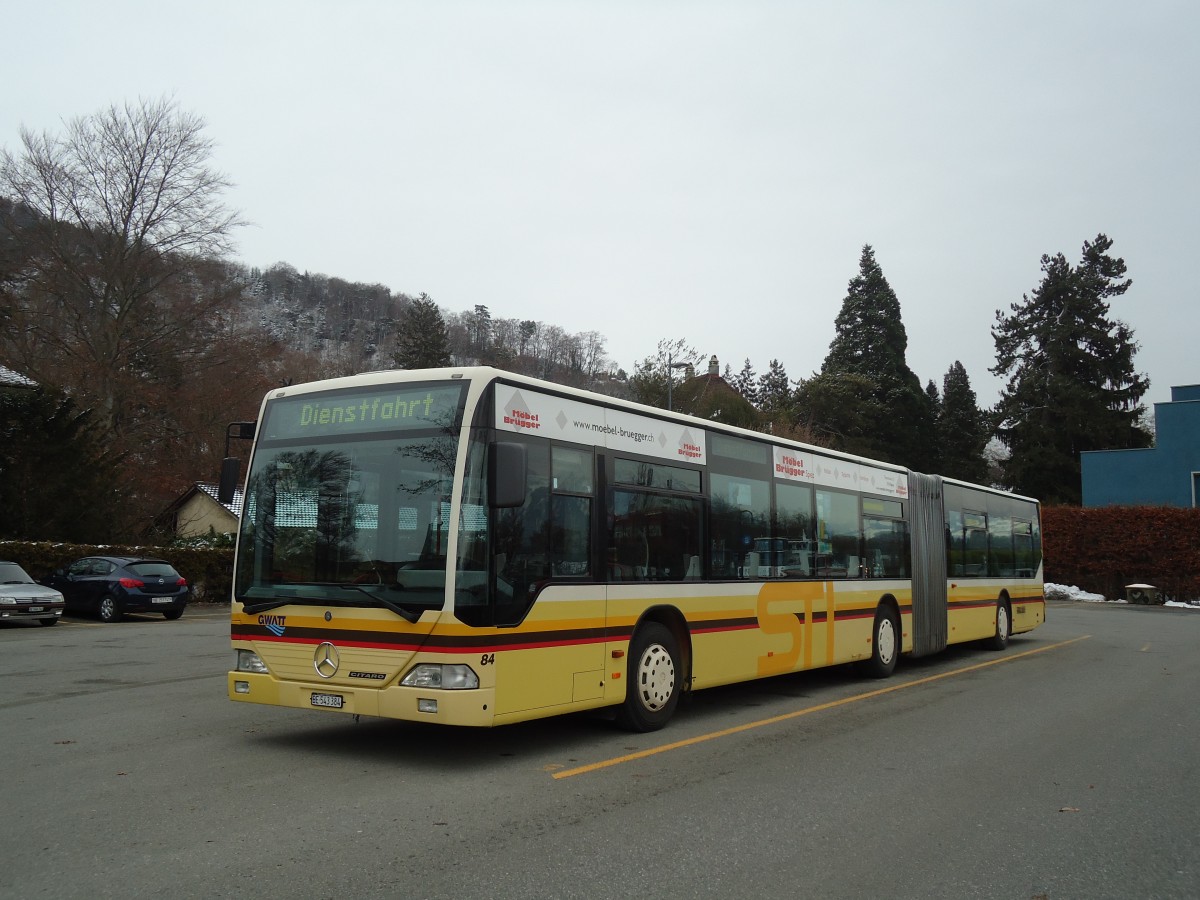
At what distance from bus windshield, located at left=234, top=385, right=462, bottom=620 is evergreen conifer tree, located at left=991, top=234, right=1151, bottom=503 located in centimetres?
5593

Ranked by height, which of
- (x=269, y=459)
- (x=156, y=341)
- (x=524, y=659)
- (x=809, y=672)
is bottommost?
(x=809, y=672)

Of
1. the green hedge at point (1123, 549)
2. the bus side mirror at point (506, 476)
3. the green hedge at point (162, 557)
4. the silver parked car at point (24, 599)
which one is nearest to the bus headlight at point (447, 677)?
the bus side mirror at point (506, 476)

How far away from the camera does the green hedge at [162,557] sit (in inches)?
1027

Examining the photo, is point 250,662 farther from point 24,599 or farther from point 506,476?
point 24,599

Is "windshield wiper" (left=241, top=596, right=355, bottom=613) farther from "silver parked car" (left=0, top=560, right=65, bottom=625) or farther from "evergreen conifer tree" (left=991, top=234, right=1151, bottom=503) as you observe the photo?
"evergreen conifer tree" (left=991, top=234, right=1151, bottom=503)

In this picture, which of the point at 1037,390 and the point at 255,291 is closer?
the point at 255,291

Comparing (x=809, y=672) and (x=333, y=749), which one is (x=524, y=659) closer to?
(x=333, y=749)

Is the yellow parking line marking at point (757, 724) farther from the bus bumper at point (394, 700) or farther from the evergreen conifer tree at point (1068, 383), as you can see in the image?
the evergreen conifer tree at point (1068, 383)

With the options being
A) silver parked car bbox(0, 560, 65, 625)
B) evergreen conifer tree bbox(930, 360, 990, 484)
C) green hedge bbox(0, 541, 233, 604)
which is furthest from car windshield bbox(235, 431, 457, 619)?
evergreen conifer tree bbox(930, 360, 990, 484)

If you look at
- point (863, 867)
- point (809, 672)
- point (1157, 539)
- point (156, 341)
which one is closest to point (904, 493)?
point (809, 672)

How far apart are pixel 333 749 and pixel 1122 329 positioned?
6446 cm

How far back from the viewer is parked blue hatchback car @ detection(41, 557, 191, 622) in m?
23.9

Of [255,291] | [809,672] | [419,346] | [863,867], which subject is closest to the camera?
[863,867]

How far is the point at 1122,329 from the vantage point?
6119 cm
